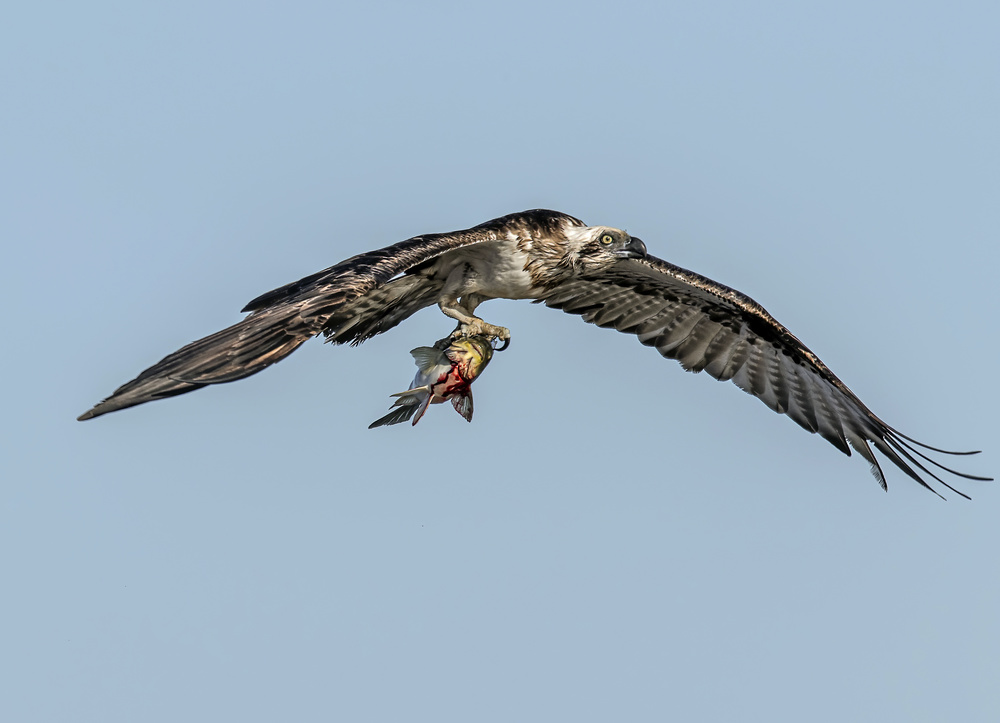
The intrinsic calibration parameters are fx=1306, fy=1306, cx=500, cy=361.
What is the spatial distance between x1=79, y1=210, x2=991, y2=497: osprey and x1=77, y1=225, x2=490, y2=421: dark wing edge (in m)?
0.01

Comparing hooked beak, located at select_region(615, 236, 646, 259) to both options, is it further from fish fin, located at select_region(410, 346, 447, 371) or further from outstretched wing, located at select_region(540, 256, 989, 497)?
fish fin, located at select_region(410, 346, 447, 371)

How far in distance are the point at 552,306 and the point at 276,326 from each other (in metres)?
5.28

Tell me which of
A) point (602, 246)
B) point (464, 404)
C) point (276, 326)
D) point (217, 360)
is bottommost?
point (217, 360)

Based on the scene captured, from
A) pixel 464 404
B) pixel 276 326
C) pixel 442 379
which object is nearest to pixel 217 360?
pixel 276 326

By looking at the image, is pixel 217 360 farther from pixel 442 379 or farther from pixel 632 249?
pixel 632 249

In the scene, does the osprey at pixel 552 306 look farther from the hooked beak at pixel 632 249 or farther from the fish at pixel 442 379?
the fish at pixel 442 379

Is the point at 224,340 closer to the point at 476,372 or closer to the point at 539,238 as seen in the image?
the point at 476,372

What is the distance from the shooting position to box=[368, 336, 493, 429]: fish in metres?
10.9

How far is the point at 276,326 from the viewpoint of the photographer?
9445mm

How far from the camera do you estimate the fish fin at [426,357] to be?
36.4ft

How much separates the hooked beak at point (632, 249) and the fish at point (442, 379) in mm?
2272

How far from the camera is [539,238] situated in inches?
498

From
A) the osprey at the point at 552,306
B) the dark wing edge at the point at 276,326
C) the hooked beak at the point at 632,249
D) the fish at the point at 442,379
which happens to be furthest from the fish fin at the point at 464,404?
the hooked beak at the point at 632,249

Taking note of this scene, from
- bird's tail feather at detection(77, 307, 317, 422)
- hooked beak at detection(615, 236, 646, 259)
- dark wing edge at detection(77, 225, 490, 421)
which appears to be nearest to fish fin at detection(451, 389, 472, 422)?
dark wing edge at detection(77, 225, 490, 421)
